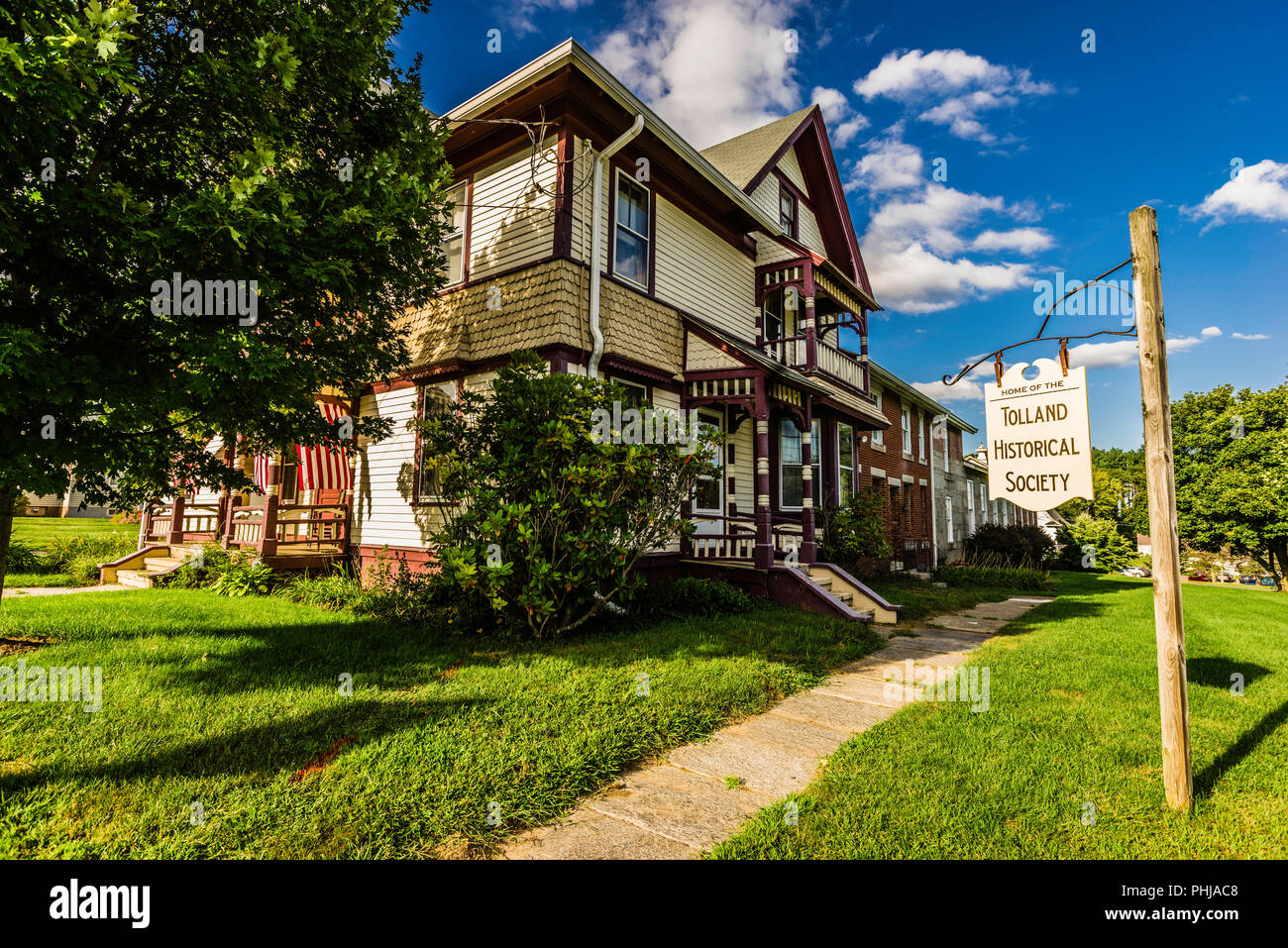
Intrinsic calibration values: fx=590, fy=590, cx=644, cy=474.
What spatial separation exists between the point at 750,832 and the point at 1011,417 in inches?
125

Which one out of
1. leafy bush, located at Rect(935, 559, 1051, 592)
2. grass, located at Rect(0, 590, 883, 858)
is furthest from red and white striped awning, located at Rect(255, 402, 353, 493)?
leafy bush, located at Rect(935, 559, 1051, 592)

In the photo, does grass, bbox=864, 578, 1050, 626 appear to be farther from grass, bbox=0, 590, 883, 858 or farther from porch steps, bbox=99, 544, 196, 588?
porch steps, bbox=99, 544, 196, 588

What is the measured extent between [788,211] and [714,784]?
14.3 metres

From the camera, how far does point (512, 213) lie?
9.41 m

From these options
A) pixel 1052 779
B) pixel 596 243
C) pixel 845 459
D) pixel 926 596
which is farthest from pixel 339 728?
pixel 845 459

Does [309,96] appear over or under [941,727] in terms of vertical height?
over

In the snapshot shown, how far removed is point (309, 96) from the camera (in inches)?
253

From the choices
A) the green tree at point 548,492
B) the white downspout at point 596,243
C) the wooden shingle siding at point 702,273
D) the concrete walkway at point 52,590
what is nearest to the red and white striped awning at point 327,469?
the concrete walkway at point 52,590

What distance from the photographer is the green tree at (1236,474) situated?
72.8 ft

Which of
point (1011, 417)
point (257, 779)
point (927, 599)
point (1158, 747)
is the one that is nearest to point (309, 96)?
point (257, 779)

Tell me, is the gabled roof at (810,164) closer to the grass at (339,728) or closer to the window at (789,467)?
the window at (789,467)

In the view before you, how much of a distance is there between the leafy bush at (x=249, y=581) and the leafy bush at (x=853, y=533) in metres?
10.4

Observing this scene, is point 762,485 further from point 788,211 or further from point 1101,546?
point 1101,546
